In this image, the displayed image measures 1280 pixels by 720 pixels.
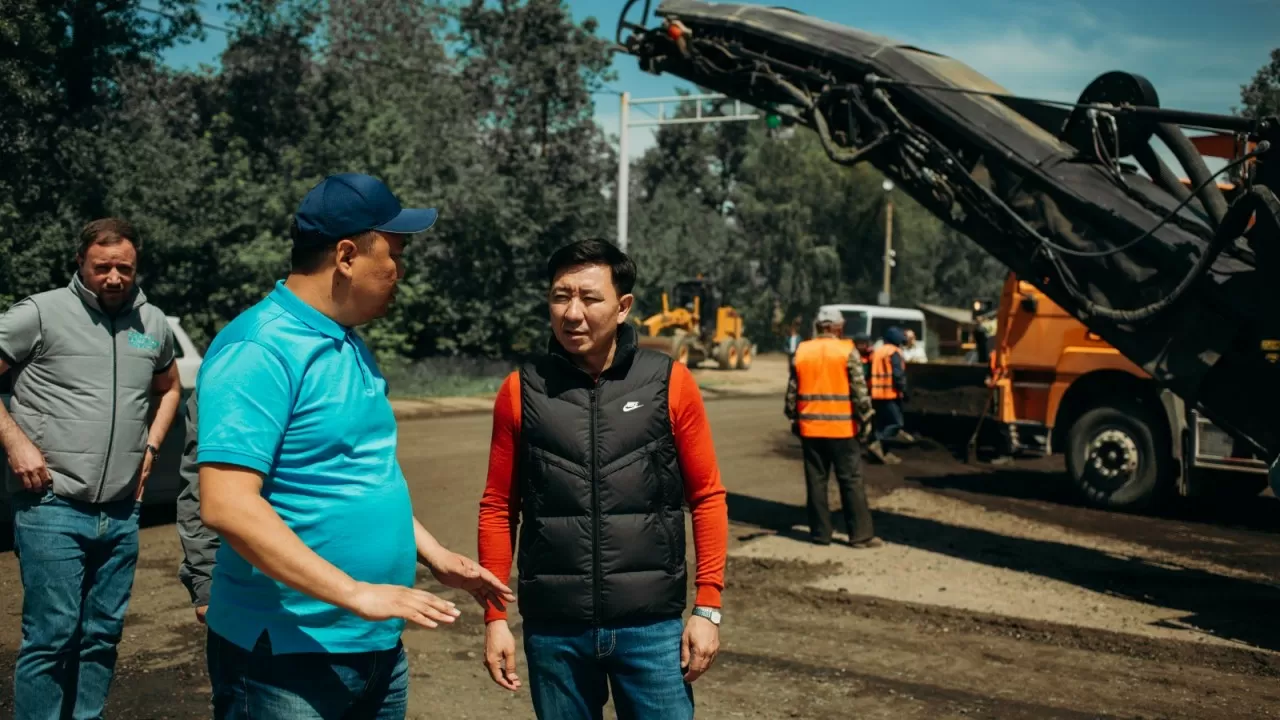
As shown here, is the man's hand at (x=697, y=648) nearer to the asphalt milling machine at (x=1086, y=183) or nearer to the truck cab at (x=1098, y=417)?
the asphalt milling machine at (x=1086, y=183)

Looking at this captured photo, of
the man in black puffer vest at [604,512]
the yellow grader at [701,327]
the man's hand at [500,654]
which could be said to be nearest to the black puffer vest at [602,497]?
the man in black puffer vest at [604,512]

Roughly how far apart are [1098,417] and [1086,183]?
15.1 feet

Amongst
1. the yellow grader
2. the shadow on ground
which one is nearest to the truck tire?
the shadow on ground

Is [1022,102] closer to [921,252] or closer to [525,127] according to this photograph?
[525,127]

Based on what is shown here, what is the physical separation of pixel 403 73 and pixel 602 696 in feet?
109

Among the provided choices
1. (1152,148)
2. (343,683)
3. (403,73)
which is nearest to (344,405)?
(343,683)

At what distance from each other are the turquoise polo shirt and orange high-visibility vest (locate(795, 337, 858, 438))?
23.7 feet

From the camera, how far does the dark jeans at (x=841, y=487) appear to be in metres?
9.70

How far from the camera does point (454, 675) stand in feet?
19.6

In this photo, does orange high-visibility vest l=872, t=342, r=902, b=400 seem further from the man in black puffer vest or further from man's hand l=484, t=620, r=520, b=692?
man's hand l=484, t=620, r=520, b=692

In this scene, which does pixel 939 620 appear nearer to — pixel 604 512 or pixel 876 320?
pixel 604 512

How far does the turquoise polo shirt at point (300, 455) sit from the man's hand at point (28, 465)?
182cm

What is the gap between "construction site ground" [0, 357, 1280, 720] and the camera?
5.70 meters

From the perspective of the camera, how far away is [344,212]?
8.66 ft
